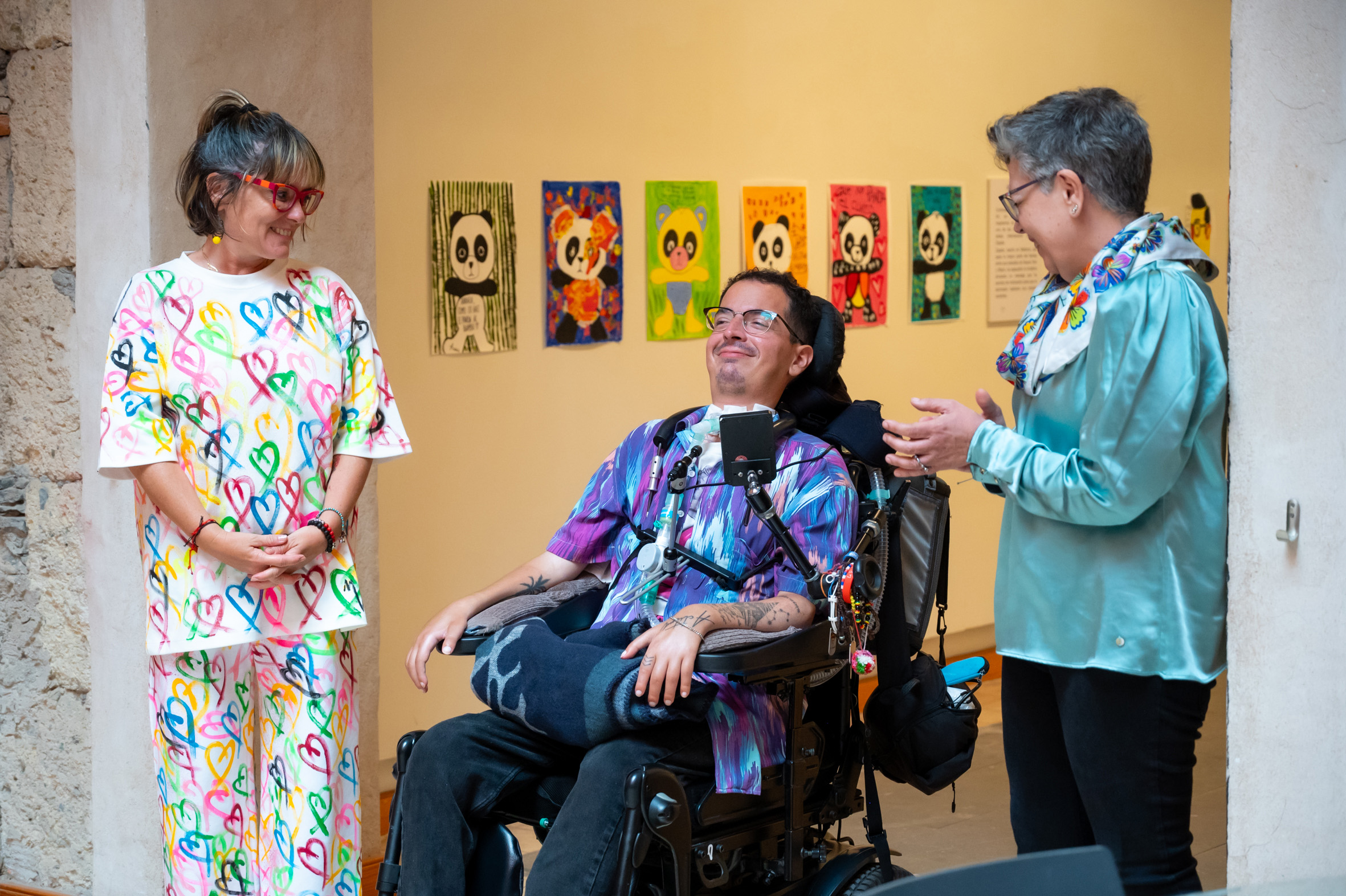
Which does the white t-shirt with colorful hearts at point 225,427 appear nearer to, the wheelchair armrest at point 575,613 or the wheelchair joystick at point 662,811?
the wheelchair armrest at point 575,613

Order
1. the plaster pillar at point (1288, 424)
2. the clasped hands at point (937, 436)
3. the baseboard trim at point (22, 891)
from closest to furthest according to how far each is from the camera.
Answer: the plaster pillar at point (1288, 424) → the clasped hands at point (937, 436) → the baseboard trim at point (22, 891)

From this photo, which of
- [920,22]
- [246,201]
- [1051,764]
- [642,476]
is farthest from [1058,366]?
[920,22]

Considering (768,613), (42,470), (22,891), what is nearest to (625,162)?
(42,470)

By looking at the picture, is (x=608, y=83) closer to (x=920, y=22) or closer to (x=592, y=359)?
(x=592, y=359)

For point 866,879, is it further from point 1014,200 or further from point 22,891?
point 22,891

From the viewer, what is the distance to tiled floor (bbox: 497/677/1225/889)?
3586 mm

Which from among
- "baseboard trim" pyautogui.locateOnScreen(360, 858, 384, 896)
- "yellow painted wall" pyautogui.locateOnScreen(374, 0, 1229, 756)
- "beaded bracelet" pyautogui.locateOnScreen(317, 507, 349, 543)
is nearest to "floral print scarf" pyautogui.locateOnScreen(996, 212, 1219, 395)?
"beaded bracelet" pyautogui.locateOnScreen(317, 507, 349, 543)

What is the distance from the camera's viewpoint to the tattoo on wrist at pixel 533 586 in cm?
266

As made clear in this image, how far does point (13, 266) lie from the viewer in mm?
3115

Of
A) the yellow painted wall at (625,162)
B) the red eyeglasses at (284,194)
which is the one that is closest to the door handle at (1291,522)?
the red eyeglasses at (284,194)

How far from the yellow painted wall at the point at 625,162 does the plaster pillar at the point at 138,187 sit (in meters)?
0.70

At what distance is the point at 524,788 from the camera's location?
7.98 ft

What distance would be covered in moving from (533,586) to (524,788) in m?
→ 0.42

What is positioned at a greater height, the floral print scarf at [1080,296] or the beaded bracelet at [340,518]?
the floral print scarf at [1080,296]
